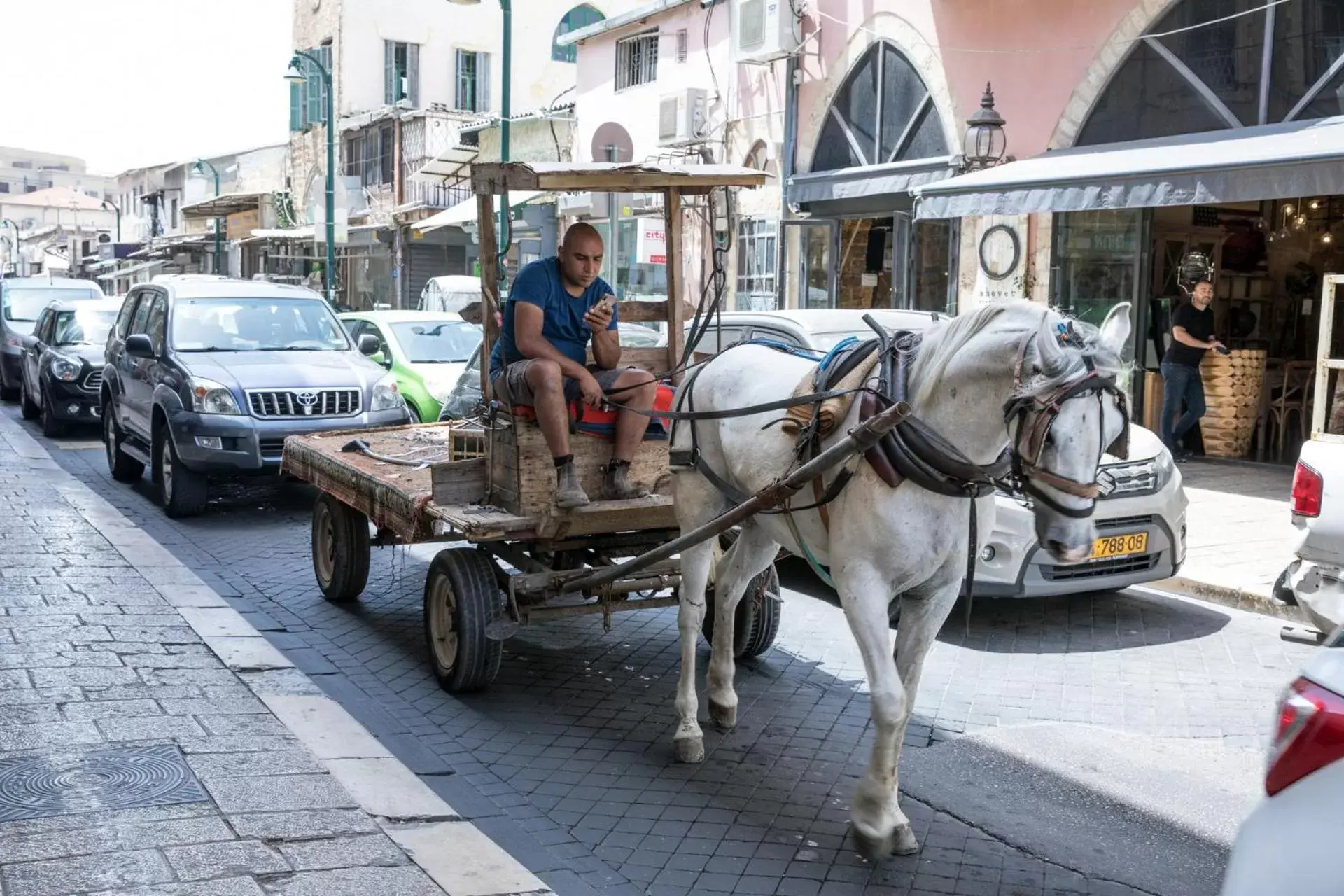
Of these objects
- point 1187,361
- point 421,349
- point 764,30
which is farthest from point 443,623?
point 764,30

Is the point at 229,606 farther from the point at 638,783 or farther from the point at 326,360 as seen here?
the point at 326,360

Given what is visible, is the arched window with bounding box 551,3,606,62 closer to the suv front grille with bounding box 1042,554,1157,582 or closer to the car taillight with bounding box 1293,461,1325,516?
the suv front grille with bounding box 1042,554,1157,582

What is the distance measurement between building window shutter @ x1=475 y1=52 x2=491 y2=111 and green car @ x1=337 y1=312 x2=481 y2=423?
2740cm


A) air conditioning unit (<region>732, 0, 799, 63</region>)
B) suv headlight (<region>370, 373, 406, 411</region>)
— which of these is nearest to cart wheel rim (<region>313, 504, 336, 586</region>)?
suv headlight (<region>370, 373, 406, 411</region>)

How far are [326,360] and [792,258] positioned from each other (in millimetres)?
8762

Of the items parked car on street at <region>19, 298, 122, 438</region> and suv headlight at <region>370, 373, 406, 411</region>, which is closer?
suv headlight at <region>370, 373, 406, 411</region>

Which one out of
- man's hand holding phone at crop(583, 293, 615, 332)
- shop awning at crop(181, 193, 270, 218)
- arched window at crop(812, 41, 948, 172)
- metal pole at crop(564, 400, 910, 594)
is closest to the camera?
metal pole at crop(564, 400, 910, 594)

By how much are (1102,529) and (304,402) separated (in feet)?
21.7

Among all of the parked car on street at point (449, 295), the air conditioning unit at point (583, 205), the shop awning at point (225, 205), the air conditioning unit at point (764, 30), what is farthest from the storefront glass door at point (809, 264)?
the shop awning at point (225, 205)

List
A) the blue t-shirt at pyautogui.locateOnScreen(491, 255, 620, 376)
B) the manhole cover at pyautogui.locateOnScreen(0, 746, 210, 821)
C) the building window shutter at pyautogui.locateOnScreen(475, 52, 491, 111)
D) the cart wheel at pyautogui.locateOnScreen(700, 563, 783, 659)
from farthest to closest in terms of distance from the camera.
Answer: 1. the building window shutter at pyautogui.locateOnScreen(475, 52, 491, 111)
2. the cart wheel at pyautogui.locateOnScreen(700, 563, 783, 659)
3. the blue t-shirt at pyautogui.locateOnScreen(491, 255, 620, 376)
4. the manhole cover at pyautogui.locateOnScreen(0, 746, 210, 821)

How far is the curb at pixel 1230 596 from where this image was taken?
26.5ft

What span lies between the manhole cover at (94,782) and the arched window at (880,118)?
1304 cm

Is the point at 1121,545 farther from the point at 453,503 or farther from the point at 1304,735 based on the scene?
the point at 1304,735

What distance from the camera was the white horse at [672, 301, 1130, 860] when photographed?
396cm
